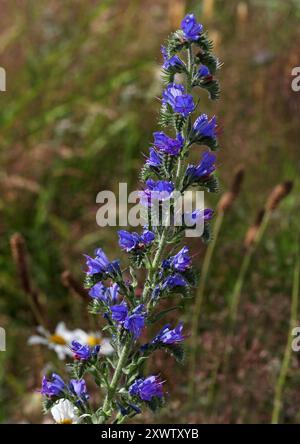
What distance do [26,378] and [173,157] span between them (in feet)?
9.43

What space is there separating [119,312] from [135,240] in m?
0.20

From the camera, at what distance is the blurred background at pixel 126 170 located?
411 cm

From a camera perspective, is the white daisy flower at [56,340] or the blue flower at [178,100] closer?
the blue flower at [178,100]

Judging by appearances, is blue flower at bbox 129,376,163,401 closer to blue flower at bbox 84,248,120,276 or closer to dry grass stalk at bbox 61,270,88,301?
blue flower at bbox 84,248,120,276

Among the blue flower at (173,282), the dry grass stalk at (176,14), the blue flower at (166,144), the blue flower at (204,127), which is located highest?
the dry grass stalk at (176,14)

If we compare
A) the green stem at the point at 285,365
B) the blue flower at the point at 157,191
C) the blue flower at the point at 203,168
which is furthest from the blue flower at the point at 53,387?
the green stem at the point at 285,365

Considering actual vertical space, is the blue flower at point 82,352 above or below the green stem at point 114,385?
above

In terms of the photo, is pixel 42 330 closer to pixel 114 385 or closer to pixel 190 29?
pixel 114 385

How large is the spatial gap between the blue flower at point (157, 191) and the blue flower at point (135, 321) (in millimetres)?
295

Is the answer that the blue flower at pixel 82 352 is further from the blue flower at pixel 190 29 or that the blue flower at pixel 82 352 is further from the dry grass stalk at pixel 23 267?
the dry grass stalk at pixel 23 267

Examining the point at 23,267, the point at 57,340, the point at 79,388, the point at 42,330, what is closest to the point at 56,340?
the point at 57,340
